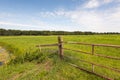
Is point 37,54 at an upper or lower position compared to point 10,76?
upper

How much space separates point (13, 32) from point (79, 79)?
90.9m

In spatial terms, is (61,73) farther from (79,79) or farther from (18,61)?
(18,61)

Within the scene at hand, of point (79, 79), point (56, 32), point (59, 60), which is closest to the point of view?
point (79, 79)

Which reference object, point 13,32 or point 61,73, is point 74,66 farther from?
point 13,32

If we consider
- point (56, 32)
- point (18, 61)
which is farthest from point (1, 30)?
point (18, 61)

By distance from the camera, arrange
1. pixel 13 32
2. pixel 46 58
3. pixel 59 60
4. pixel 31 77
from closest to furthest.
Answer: pixel 31 77
pixel 59 60
pixel 46 58
pixel 13 32

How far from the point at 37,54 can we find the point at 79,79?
408 centimetres

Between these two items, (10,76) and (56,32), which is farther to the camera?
(56,32)

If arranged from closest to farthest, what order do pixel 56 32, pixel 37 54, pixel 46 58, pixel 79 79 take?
pixel 79 79 → pixel 46 58 → pixel 37 54 → pixel 56 32

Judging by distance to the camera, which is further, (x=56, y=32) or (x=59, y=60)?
(x=56, y=32)

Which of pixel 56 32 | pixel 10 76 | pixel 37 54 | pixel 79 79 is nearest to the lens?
pixel 79 79

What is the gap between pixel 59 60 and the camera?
8.21m

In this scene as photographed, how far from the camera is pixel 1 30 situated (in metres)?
92.1

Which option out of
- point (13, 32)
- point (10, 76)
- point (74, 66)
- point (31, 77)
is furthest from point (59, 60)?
point (13, 32)
